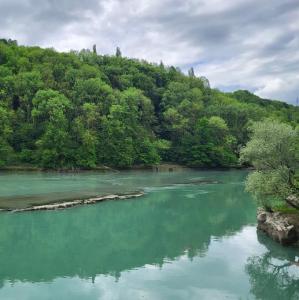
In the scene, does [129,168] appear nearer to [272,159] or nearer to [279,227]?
[272,159]

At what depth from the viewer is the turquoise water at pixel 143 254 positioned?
22375 millimetres

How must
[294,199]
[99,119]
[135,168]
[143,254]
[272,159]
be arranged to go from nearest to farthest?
[143,254] < [272,159] < [294,199] < [135,168] < [99,119]

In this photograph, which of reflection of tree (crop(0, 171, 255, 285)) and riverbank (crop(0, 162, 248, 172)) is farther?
riverbank (crop(0, 162, 248, 172))

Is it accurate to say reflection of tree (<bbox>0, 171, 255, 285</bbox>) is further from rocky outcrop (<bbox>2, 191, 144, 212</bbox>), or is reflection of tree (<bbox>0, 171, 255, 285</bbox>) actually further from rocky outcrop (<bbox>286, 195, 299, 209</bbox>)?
rocky outcrop (<bbox>286, 195, 299, 209</bbox>)

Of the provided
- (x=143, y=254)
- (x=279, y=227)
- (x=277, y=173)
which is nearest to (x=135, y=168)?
(x=279, y=227)

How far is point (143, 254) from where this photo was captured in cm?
2952

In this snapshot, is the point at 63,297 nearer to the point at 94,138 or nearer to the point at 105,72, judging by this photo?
the point at 94,138

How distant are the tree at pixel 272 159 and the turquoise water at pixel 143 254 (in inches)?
168

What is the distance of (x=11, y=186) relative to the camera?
2405 inches

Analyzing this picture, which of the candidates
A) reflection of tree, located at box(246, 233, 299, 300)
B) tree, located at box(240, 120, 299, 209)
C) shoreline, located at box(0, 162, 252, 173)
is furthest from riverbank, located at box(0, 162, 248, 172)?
reflection of tree, located at box(246, 233, 299, 300)

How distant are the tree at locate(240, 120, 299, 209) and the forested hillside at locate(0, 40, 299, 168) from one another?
65.7m

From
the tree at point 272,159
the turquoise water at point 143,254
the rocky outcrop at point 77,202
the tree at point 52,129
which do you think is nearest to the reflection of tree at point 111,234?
the turquoise water at point 143,254

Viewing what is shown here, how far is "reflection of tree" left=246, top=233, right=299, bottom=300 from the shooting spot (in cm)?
2262

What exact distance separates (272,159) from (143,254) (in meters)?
11.9
